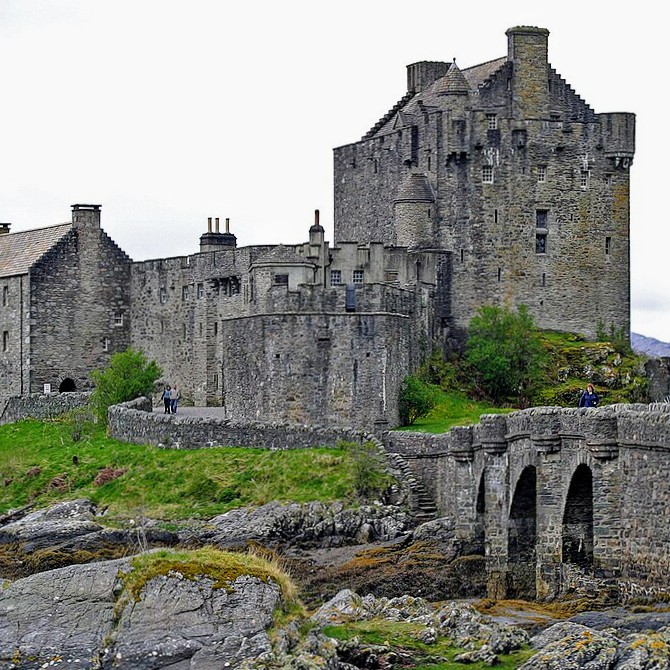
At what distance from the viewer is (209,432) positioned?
191 ft

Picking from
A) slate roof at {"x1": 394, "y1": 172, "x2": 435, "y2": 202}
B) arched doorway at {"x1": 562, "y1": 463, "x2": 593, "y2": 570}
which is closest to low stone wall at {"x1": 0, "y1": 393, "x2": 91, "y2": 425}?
slate roof at {"x1": 394, "y1": 172, "x2": 435, "y2": 202}

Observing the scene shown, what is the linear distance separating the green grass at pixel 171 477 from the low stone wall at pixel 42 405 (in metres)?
6.83

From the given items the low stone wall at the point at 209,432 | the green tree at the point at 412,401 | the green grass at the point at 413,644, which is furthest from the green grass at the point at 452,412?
the green grass at the point at 413,644

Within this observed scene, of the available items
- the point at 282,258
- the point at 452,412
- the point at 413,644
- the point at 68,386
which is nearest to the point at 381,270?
the point at 282,258

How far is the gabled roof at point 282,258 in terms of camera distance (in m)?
62.7

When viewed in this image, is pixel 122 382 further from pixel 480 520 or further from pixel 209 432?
pixel 480 520

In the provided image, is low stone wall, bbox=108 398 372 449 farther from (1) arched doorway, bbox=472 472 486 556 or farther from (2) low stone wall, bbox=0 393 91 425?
(1) arched doorway, bbox=472 472 486 556

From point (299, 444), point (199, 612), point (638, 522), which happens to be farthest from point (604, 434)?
point (299, 444)

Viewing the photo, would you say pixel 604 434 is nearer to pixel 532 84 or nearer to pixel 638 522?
pixel 638 522

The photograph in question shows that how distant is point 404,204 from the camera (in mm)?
68938

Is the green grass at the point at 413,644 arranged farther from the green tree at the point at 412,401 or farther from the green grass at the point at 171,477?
the green tree at the point at 412,401

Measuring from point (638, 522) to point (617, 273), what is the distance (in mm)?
33412

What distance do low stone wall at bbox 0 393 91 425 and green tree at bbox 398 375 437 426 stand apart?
1501 cm

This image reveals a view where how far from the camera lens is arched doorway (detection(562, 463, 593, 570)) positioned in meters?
40.9
